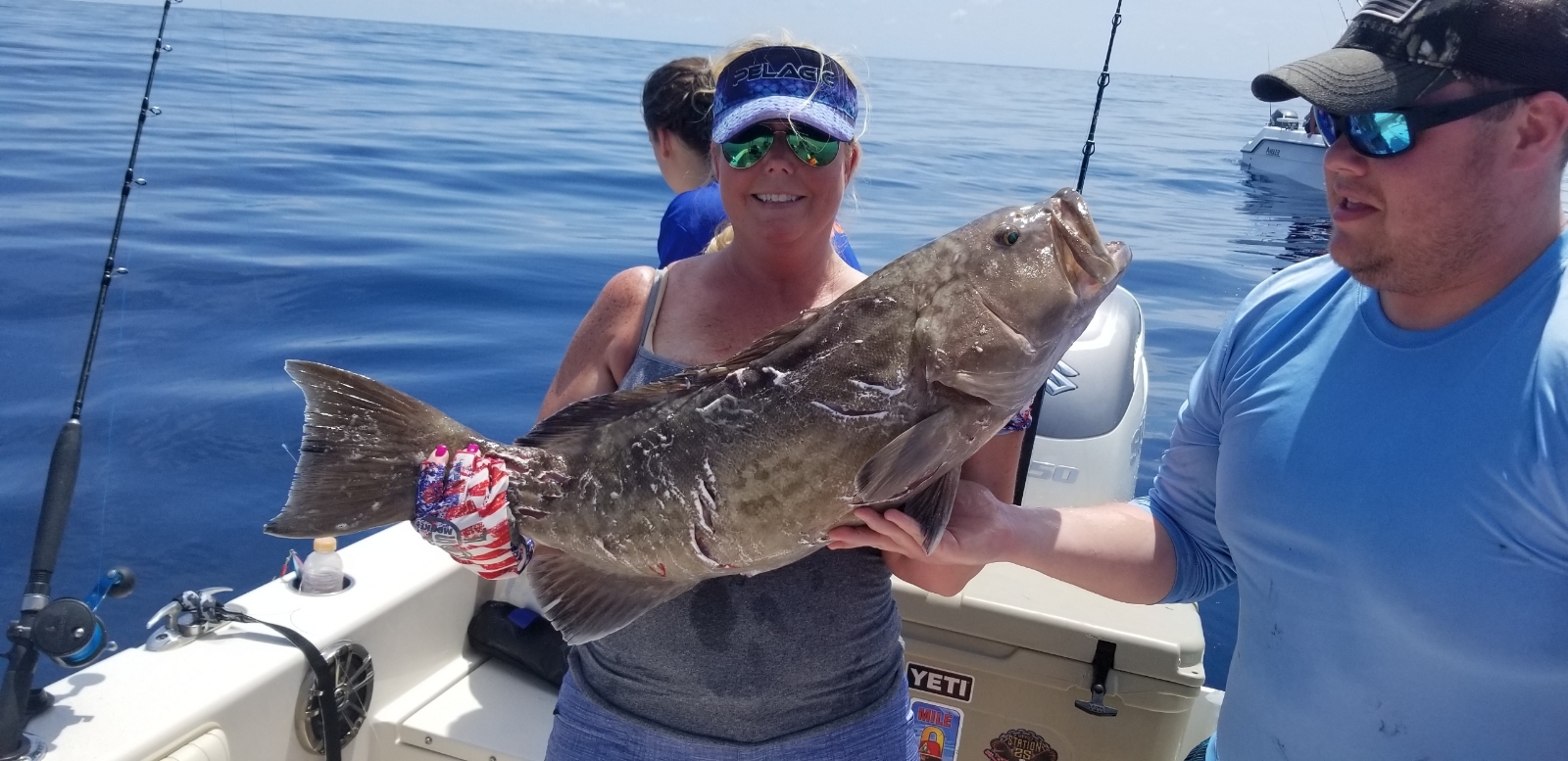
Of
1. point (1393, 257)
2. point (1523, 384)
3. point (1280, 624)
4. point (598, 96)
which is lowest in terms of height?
point (598, 96)

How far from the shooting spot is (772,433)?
6.98ft

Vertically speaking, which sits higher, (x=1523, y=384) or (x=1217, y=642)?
(x=1523, y=384)

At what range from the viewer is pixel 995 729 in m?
Answer: 3.31

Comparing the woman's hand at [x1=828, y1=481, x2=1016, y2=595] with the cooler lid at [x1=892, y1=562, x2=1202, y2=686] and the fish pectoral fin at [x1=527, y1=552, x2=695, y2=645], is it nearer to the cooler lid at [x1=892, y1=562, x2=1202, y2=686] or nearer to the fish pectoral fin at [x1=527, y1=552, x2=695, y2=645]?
the fish pectoral fin at [x1=527, y1=552, x2=695, y2=645]

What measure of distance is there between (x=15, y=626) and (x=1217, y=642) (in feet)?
15.4

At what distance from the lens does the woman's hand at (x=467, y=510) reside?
216 centimetres

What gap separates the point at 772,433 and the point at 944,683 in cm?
149

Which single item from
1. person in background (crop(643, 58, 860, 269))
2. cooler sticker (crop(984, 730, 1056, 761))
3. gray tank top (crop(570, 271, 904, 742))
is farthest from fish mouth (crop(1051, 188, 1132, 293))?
person in background (crop(643, 58, 860, 269))

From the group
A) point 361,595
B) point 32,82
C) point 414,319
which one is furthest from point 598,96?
point 361,595

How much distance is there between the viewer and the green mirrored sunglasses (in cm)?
219

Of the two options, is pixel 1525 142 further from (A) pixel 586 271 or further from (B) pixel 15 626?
(A) pixel 586 271

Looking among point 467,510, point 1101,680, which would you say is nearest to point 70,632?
point 467,510

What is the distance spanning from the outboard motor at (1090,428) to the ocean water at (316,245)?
138cm

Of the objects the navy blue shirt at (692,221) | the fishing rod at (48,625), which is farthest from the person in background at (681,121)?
the fishing rod at (48,625)
